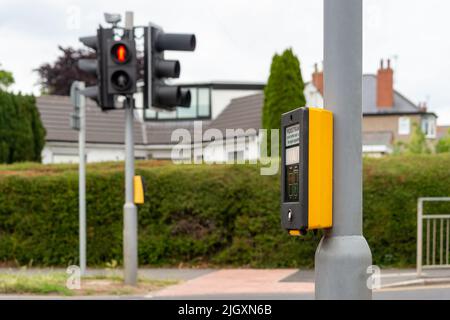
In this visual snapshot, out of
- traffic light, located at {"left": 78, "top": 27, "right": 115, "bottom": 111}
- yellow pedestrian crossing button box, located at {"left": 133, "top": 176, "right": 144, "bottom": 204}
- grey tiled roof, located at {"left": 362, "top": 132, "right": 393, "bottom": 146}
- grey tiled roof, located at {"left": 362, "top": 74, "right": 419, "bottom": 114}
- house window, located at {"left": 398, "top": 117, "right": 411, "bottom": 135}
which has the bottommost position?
yellow pedestrian crossing button box, located at {"left": 133, "top": 176, "right": 144, "bottom": 204}

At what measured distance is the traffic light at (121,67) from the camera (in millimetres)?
11938

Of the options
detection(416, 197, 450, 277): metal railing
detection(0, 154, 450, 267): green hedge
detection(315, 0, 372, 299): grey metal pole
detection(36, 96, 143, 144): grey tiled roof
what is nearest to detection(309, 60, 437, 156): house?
detection(36, 96, 143, 144): grey tiled roof

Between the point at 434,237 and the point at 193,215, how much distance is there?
5.18m

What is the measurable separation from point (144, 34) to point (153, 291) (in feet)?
13.5

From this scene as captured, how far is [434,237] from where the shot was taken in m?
13.7

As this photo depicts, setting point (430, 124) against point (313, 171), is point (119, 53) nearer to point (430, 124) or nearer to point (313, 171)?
point (313, 171)

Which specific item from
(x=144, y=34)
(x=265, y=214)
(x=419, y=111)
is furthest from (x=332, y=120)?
(x=419, y=111)

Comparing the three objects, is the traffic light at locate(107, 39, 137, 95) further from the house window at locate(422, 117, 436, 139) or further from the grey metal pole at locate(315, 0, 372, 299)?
the house window at locate(422, 117, 436, 139)

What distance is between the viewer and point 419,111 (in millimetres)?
57469

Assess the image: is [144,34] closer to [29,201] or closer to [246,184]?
[246,184]

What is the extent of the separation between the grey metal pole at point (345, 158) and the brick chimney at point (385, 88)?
159 ft

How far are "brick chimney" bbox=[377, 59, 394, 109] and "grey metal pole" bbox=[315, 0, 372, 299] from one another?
48.5m

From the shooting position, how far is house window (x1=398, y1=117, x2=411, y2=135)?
5564cm

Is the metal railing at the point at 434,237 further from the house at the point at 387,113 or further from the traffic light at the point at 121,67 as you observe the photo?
the house at the point at 387,113
